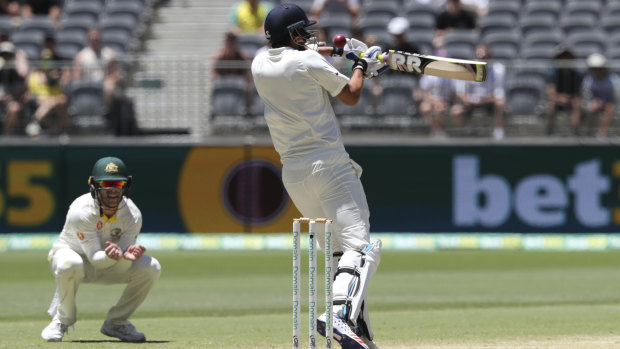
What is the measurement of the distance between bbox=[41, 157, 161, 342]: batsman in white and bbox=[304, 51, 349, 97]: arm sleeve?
169cm

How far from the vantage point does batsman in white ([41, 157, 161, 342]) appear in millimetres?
7199

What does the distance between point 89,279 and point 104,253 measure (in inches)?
15.2

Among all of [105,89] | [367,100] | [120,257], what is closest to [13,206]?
[105,89]

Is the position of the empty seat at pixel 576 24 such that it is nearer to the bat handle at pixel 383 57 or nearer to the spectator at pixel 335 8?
the spectator at pixel 335 8

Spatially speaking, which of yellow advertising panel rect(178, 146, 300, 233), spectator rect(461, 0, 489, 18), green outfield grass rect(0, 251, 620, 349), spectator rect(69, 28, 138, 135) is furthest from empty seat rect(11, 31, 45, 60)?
spectator rect(461, 0, 489, 18)

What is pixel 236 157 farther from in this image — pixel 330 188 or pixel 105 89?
pixel 330 188

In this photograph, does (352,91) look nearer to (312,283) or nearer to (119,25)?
(312,283)

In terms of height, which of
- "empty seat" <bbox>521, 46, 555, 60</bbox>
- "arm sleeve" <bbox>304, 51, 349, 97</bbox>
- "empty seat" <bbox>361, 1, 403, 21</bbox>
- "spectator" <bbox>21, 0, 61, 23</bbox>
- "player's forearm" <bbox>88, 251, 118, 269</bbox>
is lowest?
"player's forearm" <bbox>88, 251, 118, 269</bbox>

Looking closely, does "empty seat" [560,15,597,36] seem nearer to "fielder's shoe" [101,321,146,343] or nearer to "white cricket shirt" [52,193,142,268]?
"white cricket shirt" [52,193,142,268]

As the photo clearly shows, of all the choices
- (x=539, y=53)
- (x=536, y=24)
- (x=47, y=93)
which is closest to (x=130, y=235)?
(x=47, y=93)

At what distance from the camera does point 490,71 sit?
15297 millimetres

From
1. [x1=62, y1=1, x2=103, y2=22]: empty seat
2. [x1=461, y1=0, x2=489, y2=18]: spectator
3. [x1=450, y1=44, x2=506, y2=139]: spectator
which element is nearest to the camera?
[x1=450, y1=44, x2=506, y2=139]: spectator

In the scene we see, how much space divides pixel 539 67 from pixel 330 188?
9.64 m

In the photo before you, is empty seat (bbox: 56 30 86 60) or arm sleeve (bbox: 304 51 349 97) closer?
arm sleeve (bbox: 304 51 349 97)
